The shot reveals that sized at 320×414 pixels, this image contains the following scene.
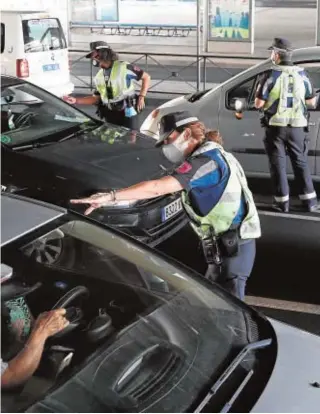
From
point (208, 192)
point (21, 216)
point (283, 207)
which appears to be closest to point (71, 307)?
point (21, 216)

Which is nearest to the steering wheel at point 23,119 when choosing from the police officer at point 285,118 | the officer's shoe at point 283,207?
the police officer at point 285,118

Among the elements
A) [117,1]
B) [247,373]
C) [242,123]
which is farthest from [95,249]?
[117,1]

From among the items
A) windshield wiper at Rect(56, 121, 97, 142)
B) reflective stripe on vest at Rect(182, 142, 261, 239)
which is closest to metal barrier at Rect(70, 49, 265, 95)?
windshield wiper at Rect(56, 121, 97, 142)

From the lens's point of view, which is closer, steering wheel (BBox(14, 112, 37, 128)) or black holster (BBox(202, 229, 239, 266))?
black holster (BBox(202, 229, 239, 266))

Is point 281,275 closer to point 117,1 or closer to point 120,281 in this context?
point 120,281

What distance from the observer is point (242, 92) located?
8969 millimetres

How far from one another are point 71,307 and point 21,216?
42 cm

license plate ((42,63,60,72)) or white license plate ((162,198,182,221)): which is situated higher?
white license plate ((162,198,182,221))

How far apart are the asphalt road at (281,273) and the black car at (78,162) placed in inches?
11.3

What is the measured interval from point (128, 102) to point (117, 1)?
1553cm

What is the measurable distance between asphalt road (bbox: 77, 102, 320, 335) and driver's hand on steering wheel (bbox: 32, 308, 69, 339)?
297cm

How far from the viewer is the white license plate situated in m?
7.12

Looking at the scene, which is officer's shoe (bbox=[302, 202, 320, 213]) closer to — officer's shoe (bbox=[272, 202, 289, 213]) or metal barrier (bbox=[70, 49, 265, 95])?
officer's shoe (bbox=[272, 202, 289, 213])

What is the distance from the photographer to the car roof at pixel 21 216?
3203 millimetres
